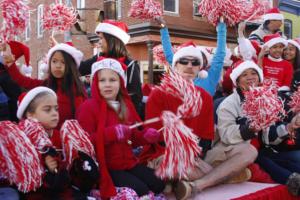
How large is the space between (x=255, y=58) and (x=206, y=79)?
910 millimetres

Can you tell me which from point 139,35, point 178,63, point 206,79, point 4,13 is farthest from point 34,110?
point 139,35

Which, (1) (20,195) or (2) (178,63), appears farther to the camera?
(2) (178,63)

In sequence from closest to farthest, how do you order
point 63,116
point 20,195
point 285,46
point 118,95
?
Result: point 20,195
point 118,95
point 63,116
point 285,46

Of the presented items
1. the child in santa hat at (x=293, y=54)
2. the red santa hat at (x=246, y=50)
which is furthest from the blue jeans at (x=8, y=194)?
the child in santa hat at (x=293, y=54)

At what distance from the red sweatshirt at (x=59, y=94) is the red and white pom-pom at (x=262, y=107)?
1446 millimetres

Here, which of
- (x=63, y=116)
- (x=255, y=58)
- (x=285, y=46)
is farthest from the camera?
(x=285, y=46)

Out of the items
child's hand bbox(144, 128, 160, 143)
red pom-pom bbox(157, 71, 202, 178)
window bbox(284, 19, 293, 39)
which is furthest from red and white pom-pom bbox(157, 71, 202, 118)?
window bbox(284, 19, 293, 39)

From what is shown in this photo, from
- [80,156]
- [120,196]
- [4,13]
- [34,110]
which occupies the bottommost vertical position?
[120,196]

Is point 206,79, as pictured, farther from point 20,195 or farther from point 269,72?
point 20,195

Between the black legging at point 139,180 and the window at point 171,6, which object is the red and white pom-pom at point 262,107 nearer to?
the black legging at point 139,180

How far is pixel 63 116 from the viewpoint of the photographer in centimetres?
364

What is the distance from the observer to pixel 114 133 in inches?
118

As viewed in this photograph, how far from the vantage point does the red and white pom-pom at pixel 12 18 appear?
10.1ft

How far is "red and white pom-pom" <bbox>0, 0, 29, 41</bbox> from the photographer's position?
121 inches
